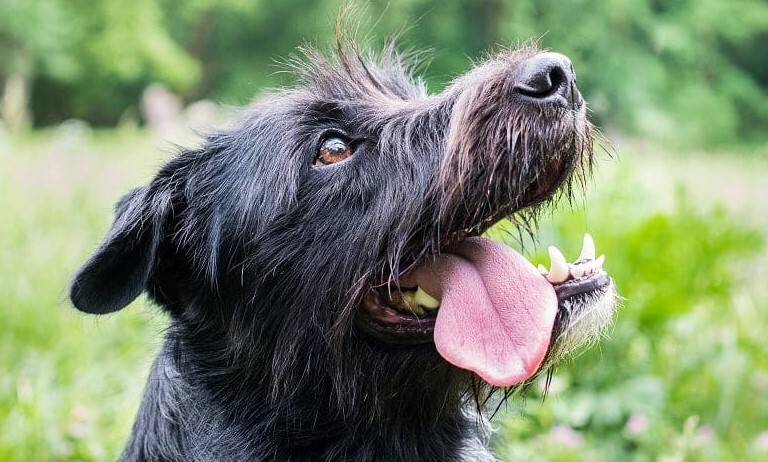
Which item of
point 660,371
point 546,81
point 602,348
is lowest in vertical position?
point 660,371

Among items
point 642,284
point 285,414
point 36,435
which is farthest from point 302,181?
point 642,284

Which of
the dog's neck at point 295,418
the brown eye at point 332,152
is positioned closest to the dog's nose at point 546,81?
the brown eye at point 332,152

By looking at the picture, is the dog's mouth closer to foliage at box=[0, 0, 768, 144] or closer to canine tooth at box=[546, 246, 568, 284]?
canine tooth at box=[546, 246, 568, 284]

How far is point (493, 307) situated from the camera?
8.13 ft

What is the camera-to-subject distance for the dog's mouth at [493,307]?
2393 mm

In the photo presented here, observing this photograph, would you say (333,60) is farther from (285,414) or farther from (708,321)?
(708,321)

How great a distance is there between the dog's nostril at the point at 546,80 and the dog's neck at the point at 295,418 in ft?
2.99

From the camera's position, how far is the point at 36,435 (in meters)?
3.94

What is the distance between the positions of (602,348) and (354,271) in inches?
94.8

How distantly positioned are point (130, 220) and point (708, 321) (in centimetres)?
388

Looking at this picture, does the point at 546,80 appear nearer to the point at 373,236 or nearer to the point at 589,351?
the point at 373,236

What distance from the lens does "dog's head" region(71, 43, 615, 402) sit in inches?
95.2

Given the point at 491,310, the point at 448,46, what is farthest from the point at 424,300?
the point at 448,46

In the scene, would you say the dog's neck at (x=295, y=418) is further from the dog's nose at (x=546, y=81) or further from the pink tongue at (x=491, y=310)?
the dog's nose at (x=546, y=81)
